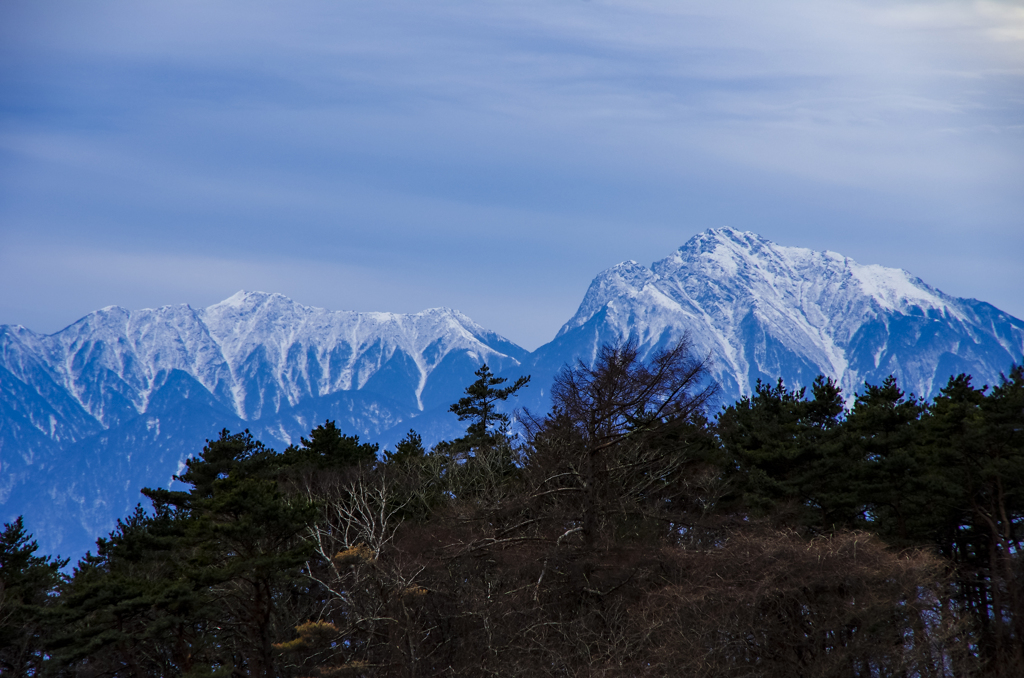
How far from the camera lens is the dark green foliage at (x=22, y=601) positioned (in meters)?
34.2

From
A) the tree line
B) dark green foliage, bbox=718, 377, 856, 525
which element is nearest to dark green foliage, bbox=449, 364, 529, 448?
the tree line

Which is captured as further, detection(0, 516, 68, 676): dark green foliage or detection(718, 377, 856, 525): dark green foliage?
detection(718, 377, 856, 525): dark green foliage

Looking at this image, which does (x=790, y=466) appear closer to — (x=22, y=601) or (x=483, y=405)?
(x=22, y=601)

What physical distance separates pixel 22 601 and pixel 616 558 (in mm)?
24568

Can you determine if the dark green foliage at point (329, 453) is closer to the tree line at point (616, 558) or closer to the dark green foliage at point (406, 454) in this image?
the dark green foliage at point (406, 454)

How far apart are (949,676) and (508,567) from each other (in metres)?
12.6

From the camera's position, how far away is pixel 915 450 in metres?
39.8

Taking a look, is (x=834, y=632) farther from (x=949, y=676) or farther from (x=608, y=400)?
(x=608, y=400)

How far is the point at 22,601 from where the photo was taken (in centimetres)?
3781

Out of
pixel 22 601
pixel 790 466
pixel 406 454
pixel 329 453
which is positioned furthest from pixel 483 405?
pixel 22 601

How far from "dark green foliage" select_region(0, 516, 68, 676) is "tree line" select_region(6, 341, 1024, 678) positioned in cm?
13

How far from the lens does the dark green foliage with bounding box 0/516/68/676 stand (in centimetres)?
3425

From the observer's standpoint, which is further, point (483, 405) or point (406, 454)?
point (483, 405)

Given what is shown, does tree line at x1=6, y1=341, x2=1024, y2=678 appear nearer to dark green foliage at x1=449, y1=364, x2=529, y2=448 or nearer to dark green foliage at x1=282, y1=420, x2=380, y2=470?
dark green foliage at x1=282, y1=420, x2=380, y2=470
